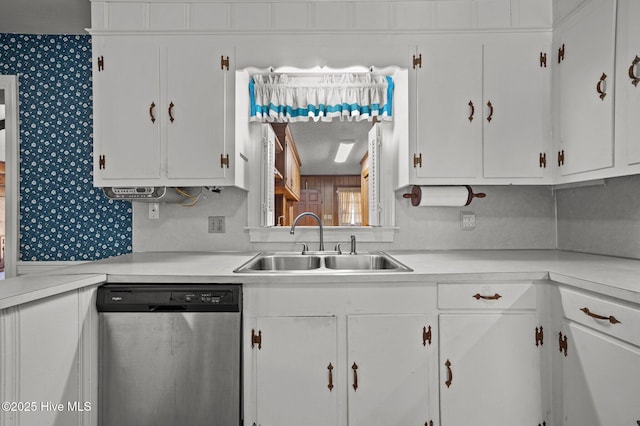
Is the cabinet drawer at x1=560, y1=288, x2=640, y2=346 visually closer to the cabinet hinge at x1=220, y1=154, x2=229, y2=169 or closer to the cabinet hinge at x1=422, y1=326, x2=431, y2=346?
the cabinet hinge at x1=422, y1=326, x2=431, y2=346

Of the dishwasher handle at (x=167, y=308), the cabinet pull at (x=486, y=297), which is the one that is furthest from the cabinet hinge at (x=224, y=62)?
the cabinet pull at (x=486, y=297)

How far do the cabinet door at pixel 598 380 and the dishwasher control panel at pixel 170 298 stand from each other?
4.61 feet

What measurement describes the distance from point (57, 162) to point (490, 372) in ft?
9.37

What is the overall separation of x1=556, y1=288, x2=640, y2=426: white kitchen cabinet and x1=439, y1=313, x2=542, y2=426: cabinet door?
0.39 ft

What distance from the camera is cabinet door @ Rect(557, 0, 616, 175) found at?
166cm

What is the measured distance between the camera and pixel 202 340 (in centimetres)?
157

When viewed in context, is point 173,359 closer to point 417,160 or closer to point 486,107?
point 417,160

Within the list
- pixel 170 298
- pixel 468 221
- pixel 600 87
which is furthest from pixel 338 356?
pixel 600 87

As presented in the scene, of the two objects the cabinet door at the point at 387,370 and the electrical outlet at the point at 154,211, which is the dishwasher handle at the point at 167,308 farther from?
the electrical outlet at the point at 154,211

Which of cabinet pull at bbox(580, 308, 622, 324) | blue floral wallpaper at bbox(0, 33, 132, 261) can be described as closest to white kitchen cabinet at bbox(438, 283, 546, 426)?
cabinet pull at bbox(580, 308, 622, 324)

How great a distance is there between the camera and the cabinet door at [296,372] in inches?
61.9

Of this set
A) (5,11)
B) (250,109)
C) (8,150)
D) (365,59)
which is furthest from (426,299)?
(5,11)

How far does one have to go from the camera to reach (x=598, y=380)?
1.33 metres

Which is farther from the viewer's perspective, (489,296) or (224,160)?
(224,160)
